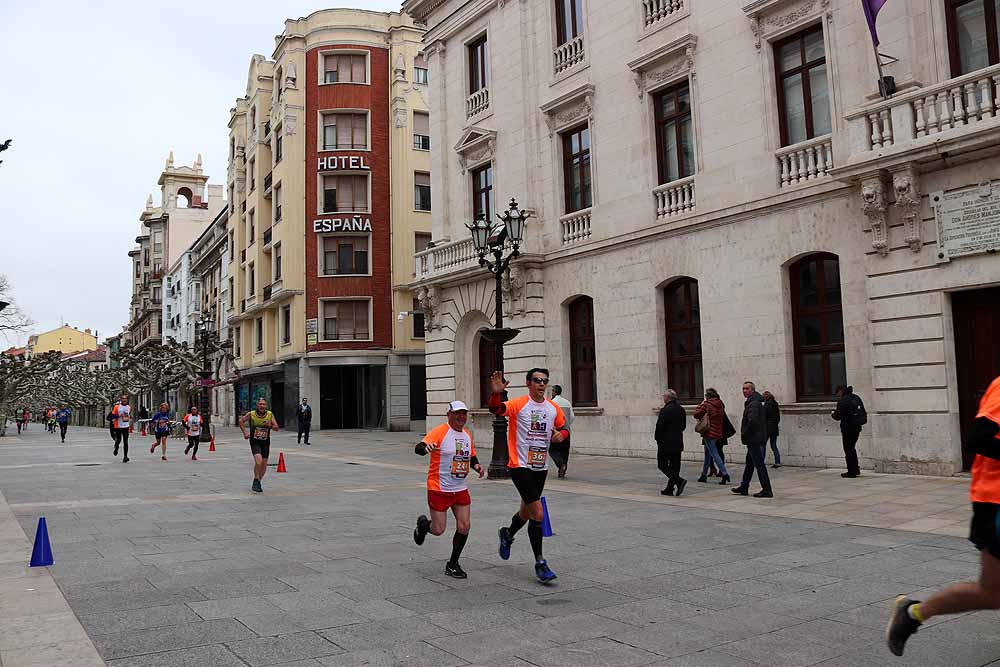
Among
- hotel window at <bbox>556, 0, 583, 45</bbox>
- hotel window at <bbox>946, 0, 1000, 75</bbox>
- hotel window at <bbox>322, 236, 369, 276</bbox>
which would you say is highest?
hotel window at <bbox>556, 0, 583, 45</bbox>

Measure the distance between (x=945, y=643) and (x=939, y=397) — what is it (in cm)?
1001

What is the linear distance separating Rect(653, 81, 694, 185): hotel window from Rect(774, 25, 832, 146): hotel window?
2.49m

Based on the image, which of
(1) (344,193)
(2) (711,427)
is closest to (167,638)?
(2) (711,427)

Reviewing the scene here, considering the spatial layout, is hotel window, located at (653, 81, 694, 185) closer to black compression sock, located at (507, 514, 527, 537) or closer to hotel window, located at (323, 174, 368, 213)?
black compression sock, located at (507, 514, 527, 537)

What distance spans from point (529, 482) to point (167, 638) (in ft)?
10.7

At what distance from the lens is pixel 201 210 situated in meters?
89.8

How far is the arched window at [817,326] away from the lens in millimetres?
16422

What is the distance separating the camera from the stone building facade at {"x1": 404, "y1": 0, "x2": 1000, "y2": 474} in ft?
46.2

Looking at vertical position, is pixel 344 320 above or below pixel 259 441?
above

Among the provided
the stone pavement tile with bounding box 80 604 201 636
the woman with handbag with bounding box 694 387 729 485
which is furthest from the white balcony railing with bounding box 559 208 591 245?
the stone pavement tile with bounding box 80 604 201 636

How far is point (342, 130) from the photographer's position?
43.0 m

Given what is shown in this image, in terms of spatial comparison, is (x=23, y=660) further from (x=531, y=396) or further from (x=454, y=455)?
(x=531, y=396)

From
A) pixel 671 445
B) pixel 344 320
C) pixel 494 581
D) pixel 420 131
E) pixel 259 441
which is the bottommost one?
pixel 494 581

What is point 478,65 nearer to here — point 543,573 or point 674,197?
point 674,197
